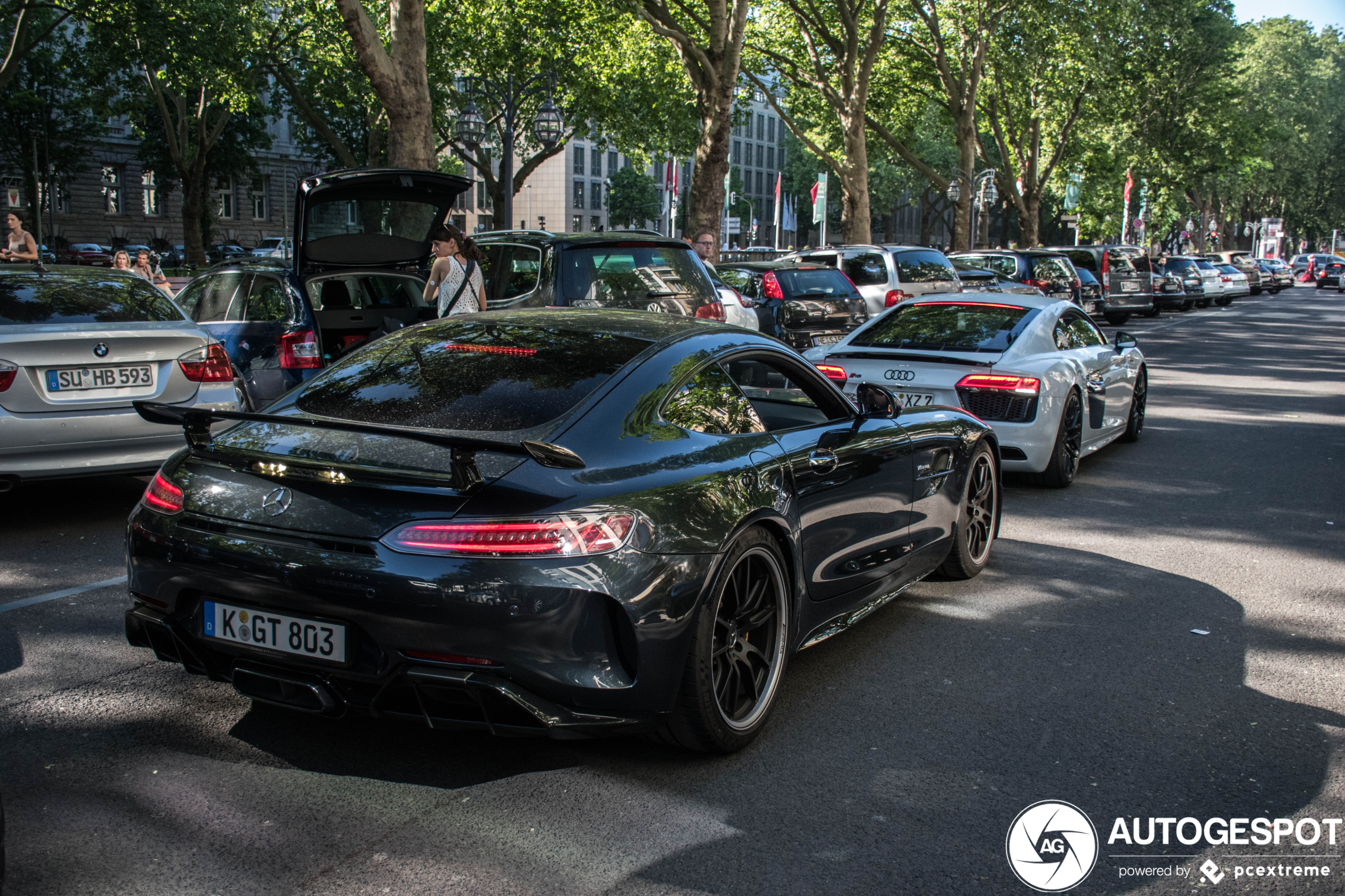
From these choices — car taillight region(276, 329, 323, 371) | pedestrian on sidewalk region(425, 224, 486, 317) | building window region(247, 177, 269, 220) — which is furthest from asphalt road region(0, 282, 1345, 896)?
building window region(247, 177, 269, 220)

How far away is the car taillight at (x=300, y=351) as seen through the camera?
9.47m

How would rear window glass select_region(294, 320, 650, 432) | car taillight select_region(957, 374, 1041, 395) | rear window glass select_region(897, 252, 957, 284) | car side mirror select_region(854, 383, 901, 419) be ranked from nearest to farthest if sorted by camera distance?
rear window glass select_region(294, 320, 650, 432)
car side mirror select_region(854, 383, 901, 419)
car taillight select_region(957, 374, 1041, 395)
rear window glass select_region(897, 252, 957, 284)

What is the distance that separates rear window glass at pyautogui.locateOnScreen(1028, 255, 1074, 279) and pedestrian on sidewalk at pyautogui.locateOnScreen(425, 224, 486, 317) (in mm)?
17681

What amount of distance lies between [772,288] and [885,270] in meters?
3.28

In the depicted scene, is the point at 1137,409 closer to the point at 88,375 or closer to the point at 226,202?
the point at 88,375

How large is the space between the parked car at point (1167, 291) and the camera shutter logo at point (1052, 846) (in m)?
37.7

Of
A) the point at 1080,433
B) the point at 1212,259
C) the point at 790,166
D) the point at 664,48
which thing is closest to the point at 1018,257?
the point at 664,48

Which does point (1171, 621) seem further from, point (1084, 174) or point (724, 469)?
point (1084, 174)

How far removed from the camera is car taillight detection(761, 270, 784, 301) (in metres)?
16.8

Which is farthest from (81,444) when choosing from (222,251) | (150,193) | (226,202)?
(226,202)

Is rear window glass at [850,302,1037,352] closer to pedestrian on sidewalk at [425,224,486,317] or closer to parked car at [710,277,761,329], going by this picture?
pedestrian on sidewalk at [425,224,486,317]

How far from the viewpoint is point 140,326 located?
7.11m

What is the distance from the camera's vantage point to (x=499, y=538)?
3.24 meters

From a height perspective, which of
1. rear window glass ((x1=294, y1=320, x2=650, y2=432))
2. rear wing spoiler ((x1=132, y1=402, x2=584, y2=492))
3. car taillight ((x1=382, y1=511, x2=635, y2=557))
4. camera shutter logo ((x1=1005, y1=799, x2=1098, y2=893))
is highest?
rear window glass ((x1=294, y1=320, x2=650, y2=432))
